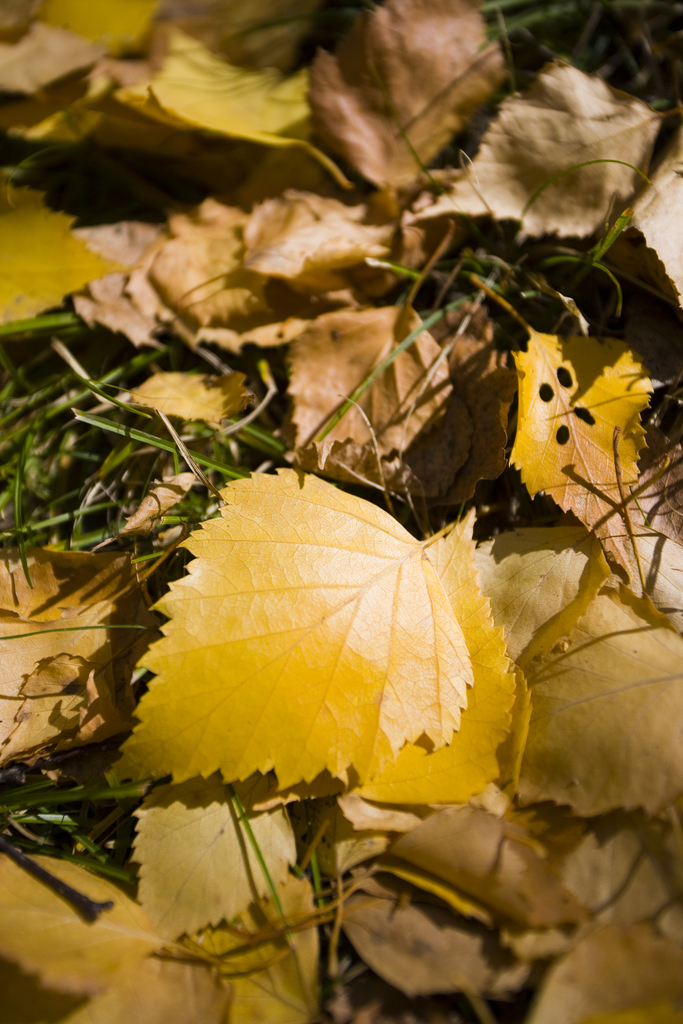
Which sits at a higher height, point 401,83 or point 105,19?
point 401,83

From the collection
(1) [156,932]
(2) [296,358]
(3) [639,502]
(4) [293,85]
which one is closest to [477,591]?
(3) [639,502]

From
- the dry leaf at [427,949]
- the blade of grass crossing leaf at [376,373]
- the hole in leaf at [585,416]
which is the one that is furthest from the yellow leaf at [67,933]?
the hole in leaf at [585,416]

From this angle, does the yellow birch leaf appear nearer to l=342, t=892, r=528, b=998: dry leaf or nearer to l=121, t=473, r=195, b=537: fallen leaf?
l=342, t=892, r=528, b=998: dry leaf

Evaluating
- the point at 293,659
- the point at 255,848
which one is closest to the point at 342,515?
the point at 293,659

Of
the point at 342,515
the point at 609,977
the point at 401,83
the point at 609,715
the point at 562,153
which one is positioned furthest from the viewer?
the point at 401,83

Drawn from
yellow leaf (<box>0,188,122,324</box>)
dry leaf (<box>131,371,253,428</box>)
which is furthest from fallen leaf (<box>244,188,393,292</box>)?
yellow leaf (<box>0,188,122,324</box>)

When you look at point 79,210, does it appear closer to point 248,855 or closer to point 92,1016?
point 248,855

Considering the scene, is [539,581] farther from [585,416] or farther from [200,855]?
[200,855]
